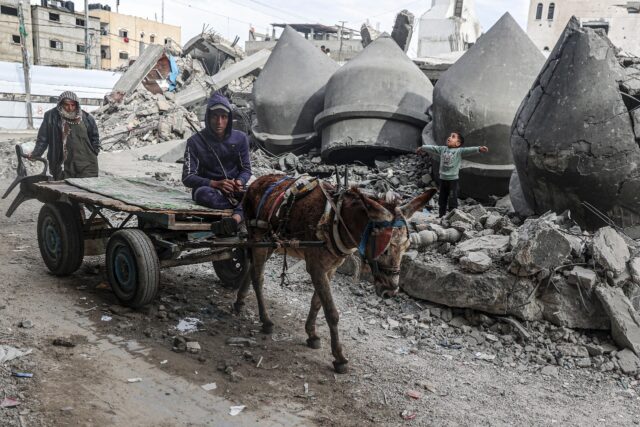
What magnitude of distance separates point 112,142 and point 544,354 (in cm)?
1305

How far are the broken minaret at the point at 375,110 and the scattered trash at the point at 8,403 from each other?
7.61 metres

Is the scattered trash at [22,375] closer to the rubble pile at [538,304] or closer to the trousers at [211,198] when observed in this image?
the trousers at [211,198]

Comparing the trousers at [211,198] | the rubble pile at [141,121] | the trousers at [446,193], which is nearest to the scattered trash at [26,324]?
the trousers at [211,198]

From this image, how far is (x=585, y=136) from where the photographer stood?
5.44 meters

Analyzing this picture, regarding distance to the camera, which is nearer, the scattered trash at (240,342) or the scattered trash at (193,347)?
the scattered trash at (193,347)

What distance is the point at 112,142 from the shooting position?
14828 millimetres

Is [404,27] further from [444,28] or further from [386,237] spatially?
[386,237]

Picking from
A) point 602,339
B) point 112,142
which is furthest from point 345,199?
point 112,142

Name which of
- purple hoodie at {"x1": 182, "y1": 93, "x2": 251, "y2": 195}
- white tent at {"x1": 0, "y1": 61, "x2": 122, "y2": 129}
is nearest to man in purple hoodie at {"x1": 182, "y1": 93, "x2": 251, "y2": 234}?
purple hoodie at {"x1": 182, "y1": 93, "x2": 251, "y2": 195}

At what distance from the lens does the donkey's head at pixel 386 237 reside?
3.29 m

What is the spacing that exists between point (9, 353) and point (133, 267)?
1.00m

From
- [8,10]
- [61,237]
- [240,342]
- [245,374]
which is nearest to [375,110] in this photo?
[61,237]

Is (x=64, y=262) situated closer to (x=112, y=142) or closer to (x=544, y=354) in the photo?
(x=544, y=354)

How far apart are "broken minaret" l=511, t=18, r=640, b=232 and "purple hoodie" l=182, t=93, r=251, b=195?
10.2ft
